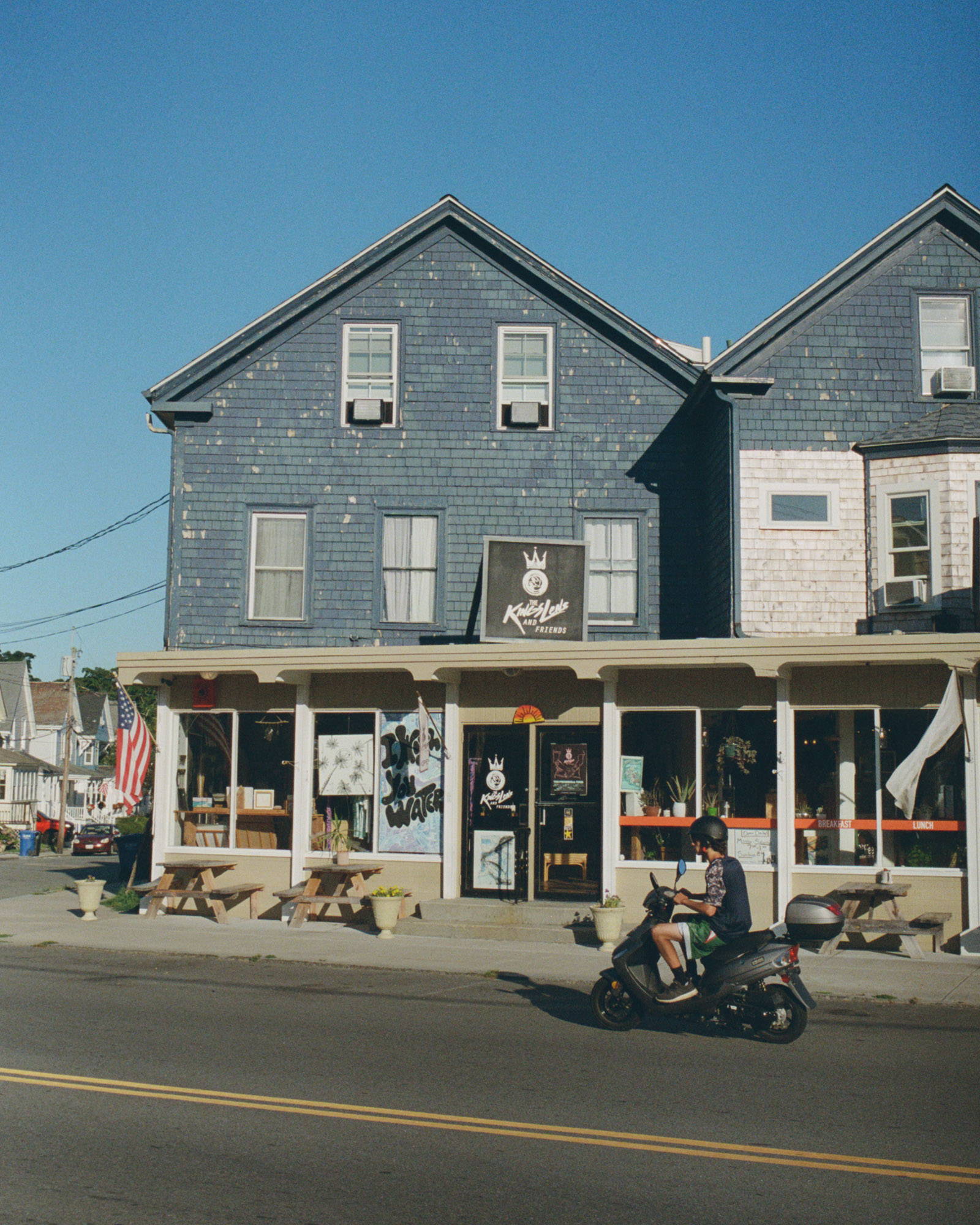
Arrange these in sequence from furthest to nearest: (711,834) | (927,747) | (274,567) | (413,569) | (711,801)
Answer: (274,567) → (413,569) → (711,801) → (927,747) → (711,834)

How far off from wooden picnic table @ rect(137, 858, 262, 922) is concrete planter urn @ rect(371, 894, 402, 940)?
251cm

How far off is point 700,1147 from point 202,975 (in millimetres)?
8015

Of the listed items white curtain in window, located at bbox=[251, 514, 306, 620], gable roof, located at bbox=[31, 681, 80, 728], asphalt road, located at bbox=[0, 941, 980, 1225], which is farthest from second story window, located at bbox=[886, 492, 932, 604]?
gable roof, located at bbox=[31, 681, 80, 728]

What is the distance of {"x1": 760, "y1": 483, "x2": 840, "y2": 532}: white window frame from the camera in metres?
18.6

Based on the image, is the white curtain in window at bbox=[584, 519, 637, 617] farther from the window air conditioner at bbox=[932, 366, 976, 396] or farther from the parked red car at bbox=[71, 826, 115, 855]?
the parked red car at bbox=[71, 826, 115, 855]

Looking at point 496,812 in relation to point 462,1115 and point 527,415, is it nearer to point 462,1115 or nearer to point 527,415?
point 527,415

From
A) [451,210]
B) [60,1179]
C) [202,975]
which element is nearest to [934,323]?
[451,210]

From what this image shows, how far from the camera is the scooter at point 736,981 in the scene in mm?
9508

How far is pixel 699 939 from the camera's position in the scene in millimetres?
9883

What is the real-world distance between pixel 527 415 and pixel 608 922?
8816 millimetres

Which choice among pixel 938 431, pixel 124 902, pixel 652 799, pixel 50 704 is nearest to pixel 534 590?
pixel 652 799

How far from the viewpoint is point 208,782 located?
19.5 metres

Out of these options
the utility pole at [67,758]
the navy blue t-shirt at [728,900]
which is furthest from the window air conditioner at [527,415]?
the utility pole at [67,758]

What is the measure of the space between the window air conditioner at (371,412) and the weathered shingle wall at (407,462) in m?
0.17
